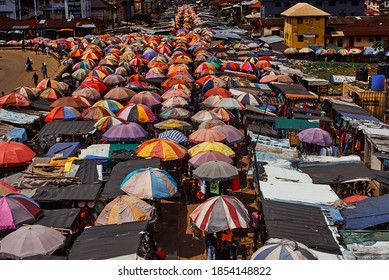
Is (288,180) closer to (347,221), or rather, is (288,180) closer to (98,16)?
(347,221)

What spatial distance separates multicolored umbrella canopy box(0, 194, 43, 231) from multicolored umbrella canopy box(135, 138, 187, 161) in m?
4.07

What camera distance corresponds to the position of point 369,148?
57.0 feet

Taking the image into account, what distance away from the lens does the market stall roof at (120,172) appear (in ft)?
41.4

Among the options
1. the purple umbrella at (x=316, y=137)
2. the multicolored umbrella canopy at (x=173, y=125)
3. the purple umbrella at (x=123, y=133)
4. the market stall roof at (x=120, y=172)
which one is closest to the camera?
the market stall roof at (x=120, y=172)

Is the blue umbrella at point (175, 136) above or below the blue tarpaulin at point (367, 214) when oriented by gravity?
above

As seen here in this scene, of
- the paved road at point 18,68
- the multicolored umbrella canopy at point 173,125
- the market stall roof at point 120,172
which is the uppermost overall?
the multicolored umbrella canopy at point 173,125

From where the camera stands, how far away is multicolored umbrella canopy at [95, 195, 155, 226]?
11016 millimetres

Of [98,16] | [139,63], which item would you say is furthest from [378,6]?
[139,63]

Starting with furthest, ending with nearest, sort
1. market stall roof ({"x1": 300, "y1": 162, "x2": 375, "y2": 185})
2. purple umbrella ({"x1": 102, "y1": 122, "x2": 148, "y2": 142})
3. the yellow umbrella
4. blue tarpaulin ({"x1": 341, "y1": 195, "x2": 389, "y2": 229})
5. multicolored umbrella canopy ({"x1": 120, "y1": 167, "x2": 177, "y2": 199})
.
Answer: purple umbrella ({"x1": 102, "y1": 122, "x2": 148, "y2": 142}), the yellow umbrella, market stall roof ({"x1": 300, "y1": 162, "x2": 375, "y2": 185}), multicolored umbrella canopy ({"x1": 120, "y1": 167, "x2": 177, "y2": 199}), blue tarpaulin ({"x1": 341, "y1": 195, "x2": 389, "y2": 229})

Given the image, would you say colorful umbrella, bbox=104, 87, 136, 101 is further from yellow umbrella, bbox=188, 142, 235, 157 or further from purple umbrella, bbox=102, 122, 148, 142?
yellow umbrella, bbox=188, 142, 235, 157

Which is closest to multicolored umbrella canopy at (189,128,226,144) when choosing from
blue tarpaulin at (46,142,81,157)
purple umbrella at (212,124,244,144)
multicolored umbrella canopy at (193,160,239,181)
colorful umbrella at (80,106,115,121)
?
purple umbrella at (212,124,244,144)

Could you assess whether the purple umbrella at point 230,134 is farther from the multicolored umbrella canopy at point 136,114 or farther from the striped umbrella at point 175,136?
the multicolored umbrella canopy at point 136,114

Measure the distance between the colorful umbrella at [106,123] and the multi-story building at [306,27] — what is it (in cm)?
3992

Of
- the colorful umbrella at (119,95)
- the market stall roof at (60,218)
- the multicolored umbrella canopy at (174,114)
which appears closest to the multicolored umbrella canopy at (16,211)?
the market stall roof at (60,218)
